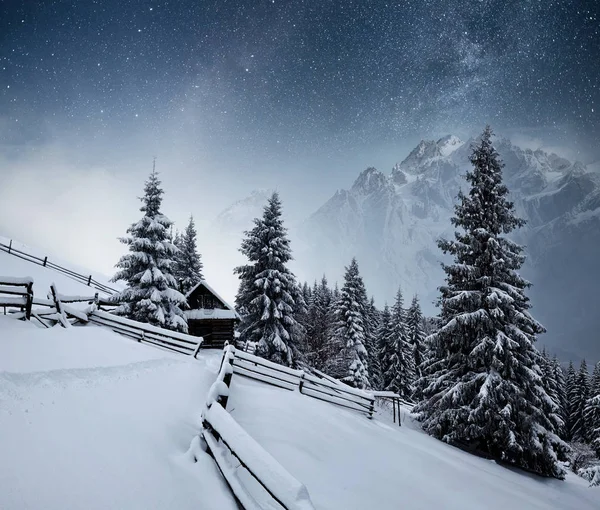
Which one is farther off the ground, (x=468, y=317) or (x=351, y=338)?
(x=468, y=317)

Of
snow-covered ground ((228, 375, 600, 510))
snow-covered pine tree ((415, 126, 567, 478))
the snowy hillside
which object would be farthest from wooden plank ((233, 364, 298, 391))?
snow-covered pine tree ((415, 126, 567, 478))

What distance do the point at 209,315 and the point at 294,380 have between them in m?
14.0

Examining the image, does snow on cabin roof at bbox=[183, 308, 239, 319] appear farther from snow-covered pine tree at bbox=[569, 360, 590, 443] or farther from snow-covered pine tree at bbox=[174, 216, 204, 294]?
snow-covered pine tree at bbox=[569, 360, 590, 443]

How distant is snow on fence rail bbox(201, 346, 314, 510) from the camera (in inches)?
110

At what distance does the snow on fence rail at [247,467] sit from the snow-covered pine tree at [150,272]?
1497 centimetres

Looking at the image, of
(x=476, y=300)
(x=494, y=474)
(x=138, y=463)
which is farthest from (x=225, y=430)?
(x=476, y=300)

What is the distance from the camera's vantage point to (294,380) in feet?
41.0

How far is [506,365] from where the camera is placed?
13242 mm

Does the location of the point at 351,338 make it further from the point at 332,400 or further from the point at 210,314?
the point at 332,400

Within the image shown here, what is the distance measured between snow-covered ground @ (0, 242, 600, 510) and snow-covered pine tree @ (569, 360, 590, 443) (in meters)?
47.0

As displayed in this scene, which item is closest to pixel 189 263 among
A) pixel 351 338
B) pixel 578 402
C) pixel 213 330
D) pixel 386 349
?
pixel 213 330

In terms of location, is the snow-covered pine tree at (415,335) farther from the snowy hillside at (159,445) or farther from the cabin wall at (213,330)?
the snowy hillside at (159,445)

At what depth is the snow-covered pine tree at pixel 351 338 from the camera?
2688 cm

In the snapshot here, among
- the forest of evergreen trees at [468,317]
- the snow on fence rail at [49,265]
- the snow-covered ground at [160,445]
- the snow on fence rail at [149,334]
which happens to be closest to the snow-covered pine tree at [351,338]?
the forest of evergreen trees at [468,317]
